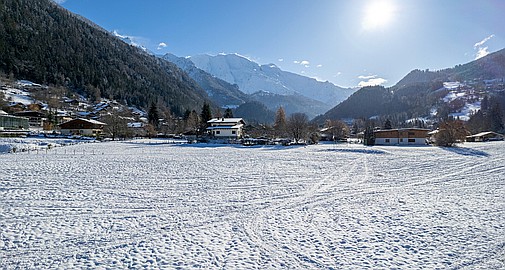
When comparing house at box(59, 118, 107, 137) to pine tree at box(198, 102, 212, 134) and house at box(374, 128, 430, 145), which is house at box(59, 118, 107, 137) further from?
house at box(374, 128, 430, 145)

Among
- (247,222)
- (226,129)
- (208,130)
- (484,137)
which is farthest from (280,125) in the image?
(247,222)

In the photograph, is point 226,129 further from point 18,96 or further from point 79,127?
point 18,96

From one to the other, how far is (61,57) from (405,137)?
7296 inches

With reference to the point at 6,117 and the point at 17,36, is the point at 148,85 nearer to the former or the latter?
the point at 17,36

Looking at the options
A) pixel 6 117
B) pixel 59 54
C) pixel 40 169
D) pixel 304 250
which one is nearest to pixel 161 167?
pixel 40 169

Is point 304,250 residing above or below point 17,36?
below

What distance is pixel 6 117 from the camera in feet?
211

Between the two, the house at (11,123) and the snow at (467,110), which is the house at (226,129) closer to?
the house at (11,123)

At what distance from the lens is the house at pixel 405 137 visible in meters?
64.7

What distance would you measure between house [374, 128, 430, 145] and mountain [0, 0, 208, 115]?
5942 inches

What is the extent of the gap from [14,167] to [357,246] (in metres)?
27.4

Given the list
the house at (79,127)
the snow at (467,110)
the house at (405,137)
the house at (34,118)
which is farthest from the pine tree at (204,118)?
the snow at (467,110)

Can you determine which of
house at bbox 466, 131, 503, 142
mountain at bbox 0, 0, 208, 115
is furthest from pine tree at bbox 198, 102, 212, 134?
mountain at bbox 0, 0, 208, 115

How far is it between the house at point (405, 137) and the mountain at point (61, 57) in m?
151
